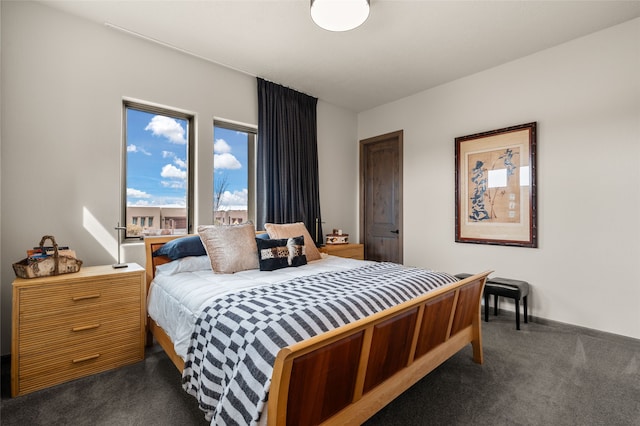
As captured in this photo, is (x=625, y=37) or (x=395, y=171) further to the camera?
(x=395, y=171)

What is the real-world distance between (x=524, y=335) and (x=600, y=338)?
0.62 meters

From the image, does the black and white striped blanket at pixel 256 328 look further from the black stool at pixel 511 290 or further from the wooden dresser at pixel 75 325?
the black stool at pixel 511 290

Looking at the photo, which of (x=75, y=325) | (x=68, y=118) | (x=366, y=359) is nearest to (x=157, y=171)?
Result: (x=68, y=118)

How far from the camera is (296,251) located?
2713 millimetres

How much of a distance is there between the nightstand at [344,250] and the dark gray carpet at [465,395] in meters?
1.84

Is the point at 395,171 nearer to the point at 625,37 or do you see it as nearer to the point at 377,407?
the point at 625,37

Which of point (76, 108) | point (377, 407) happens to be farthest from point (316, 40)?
point (377, 407)

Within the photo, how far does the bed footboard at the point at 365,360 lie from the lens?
3.50ft

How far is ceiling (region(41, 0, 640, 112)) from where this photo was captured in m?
2.41

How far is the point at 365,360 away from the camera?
1.35 m

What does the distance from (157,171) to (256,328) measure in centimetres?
248

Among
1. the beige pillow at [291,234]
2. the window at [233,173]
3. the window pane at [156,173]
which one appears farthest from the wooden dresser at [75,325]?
the window at [233,173]

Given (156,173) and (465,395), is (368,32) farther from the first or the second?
(465,395)

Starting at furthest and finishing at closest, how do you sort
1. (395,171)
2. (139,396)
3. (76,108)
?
1. (395,171)
2. (76,108)
3. (139,396)
